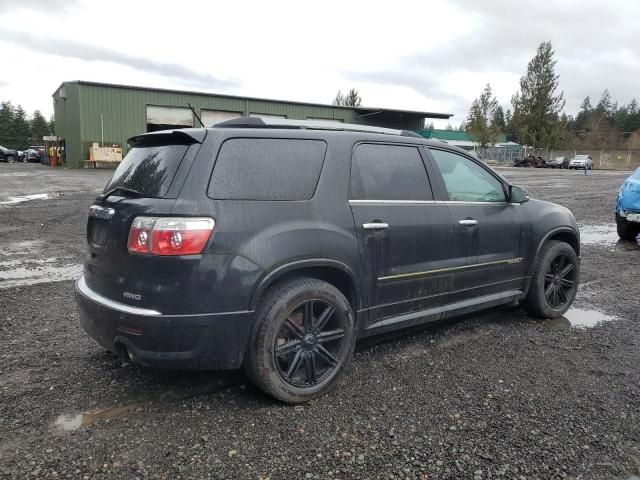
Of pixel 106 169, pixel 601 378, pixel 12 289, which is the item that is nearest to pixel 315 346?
pixel 601 378

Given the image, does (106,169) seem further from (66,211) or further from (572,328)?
(572,328)

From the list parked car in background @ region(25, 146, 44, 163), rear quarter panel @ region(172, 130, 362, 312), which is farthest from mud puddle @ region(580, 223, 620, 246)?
parked car in background @ region(25, 146, 44, 163)

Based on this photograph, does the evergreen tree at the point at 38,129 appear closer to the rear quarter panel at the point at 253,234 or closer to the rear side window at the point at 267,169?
the rear side window at the point at 267,169

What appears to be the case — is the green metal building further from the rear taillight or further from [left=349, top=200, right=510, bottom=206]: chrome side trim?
the rear taillight

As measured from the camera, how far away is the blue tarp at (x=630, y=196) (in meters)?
9.27

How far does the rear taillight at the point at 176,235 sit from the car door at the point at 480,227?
6.80 ft

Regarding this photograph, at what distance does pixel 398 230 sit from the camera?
3.69m

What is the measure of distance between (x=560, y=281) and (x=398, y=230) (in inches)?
95.7

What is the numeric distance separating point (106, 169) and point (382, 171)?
3239 centimetres

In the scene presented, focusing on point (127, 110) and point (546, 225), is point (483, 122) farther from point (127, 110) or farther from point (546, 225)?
point (546, 225)

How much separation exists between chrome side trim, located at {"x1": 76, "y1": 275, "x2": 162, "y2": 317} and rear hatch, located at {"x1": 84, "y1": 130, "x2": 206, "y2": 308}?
3 centimetres

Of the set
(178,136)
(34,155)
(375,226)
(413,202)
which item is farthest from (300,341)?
(34,155)

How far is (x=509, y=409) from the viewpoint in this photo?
319 centimetres

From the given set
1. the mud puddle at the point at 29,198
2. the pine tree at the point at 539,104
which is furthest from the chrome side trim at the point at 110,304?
the pine tree at the point at 539,104
